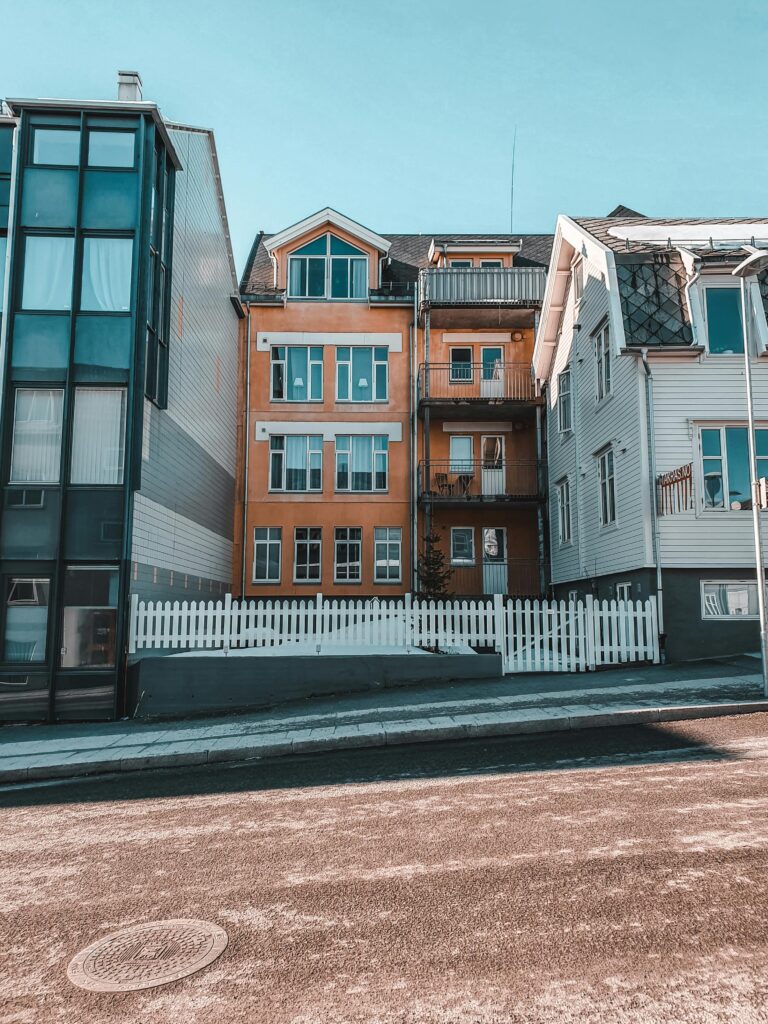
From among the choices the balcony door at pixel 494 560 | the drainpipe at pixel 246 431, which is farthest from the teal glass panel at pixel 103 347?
the balcony door at pixel 494 560

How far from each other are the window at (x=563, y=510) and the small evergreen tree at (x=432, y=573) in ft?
12.2

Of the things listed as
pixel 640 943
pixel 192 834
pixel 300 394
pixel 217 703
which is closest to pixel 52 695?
pixel 217 703

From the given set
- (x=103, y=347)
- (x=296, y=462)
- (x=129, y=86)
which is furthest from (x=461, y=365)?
(x=103, y=347)

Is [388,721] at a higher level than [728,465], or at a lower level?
lower

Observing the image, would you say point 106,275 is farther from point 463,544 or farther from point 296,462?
point 463,544

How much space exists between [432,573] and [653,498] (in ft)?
30.6

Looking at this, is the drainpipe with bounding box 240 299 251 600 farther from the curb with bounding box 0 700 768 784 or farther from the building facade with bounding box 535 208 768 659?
the curb with bounding box 0 700 768 784

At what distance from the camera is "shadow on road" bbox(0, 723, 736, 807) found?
874 cm

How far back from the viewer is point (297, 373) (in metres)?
29.2

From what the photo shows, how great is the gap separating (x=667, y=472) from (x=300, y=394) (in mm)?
14510

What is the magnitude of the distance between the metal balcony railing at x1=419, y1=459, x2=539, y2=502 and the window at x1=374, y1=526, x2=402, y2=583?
1.78m

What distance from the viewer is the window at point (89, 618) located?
50.8 feet

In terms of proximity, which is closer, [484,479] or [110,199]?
[110,199]

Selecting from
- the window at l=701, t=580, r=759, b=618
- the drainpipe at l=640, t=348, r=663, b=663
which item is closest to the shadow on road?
the drainpipe at l=640, t=348, r=663, b=663
